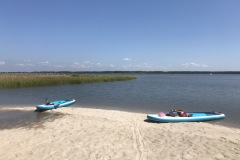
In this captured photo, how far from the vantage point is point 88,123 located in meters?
13.4

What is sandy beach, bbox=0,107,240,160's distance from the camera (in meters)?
8.48

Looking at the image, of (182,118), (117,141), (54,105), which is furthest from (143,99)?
(117,141)

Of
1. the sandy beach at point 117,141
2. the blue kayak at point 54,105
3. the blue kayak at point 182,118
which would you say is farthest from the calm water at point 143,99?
the sandy beach at point 117,141

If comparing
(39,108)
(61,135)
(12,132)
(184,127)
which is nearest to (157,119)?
(184,127)

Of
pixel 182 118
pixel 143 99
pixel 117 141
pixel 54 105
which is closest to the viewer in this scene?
pixel 117 141

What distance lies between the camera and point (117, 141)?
9969 mm

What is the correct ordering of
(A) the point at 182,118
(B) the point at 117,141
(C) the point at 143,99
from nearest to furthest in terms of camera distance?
(B) the point at 117,141, (A) the point at 182,118, (C) the point at 143,99

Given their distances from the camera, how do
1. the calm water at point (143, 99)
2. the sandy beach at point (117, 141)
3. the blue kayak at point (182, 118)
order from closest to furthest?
the sandy beach at point (117, 141)
the blue kayak at point (182, 118)
the calm water at point (143, 99)

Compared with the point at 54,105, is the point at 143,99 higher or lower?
lower

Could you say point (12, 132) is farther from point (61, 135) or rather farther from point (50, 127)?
point (61, 135)

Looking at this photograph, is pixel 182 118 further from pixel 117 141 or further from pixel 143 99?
pixel 143 99

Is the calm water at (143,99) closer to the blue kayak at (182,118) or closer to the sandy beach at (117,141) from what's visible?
the blue kayak at (182,118)

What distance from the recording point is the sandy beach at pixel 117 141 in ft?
27.8

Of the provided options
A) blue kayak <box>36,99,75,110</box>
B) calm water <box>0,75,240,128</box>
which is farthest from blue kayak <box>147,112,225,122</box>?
blue kayak <box>36,99,75,110</box>
